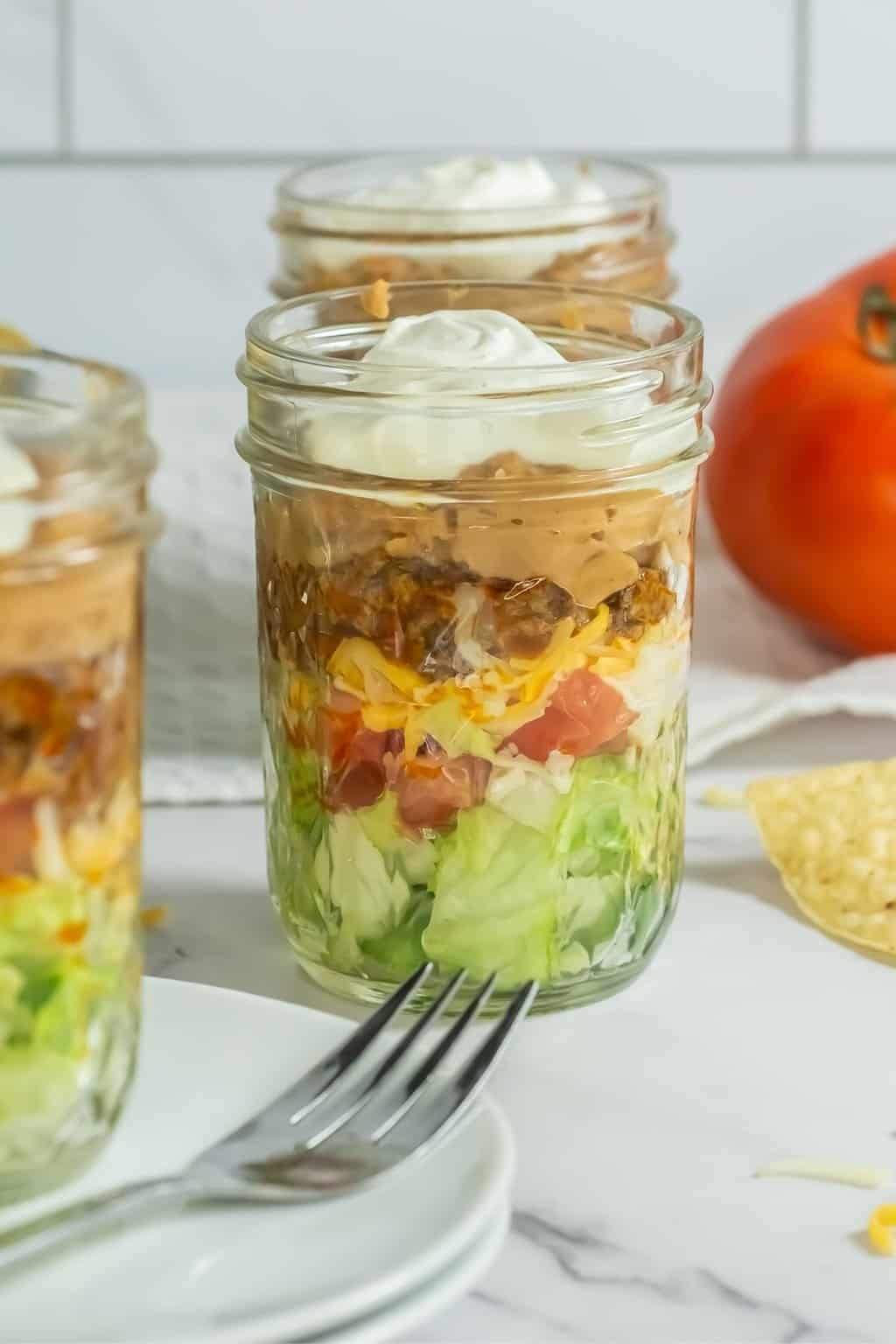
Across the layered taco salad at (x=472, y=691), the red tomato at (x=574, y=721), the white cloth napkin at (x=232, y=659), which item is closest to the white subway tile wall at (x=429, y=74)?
the white cloth napkin at (x=232, y=659)

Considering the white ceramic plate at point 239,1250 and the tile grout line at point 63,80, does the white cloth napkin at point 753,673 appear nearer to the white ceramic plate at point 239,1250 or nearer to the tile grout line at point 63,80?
the white ceramic plate at point 239,1250

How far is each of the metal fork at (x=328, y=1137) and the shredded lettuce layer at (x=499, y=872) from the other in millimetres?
70

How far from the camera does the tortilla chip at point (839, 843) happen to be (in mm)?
868

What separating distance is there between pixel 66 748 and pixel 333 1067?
0.51 feet

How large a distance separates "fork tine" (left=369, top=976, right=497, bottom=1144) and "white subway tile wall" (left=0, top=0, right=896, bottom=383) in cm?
117

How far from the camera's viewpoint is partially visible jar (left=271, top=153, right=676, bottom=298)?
115 centimetres

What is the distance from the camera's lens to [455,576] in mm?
740

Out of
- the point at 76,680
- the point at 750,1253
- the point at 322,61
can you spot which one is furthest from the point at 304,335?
the point at 322,61

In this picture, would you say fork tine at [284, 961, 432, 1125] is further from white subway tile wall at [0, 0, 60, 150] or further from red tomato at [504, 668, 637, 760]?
white subway tile wall at [0, 0, 60, 150]

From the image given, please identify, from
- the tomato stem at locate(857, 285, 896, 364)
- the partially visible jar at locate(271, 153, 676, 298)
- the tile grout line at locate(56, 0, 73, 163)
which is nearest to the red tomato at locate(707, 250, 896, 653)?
the tomato stem at locate(857, 285, 896, 364)

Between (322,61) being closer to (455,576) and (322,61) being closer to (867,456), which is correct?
(867,456)

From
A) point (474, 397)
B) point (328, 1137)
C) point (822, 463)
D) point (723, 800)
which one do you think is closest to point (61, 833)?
point (328, 1137)

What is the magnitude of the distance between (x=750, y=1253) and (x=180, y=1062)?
0.21 m

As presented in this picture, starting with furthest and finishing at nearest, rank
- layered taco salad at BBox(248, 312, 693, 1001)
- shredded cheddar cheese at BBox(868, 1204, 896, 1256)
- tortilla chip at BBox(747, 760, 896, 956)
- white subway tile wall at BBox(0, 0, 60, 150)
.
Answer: white subway tile wall at BBox(0, 0, 60, 150) → tortilla chip at BBox(747, 760, 896, 956) → layered taco salad at BBox(248, 312, 693, 1001) → shredded cheddar cheese at BBox(868, 1204, 896, 1256)
